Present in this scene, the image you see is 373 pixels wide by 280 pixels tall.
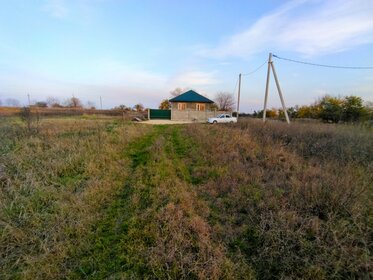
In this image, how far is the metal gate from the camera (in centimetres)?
3024

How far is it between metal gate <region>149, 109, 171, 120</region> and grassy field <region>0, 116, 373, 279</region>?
2364 cm

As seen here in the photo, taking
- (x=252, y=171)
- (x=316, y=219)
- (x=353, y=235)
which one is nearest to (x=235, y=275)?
(x=316, y=219)

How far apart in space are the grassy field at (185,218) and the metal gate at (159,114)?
77.5ft

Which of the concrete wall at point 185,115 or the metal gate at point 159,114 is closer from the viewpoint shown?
the concrete wall at point 185,115

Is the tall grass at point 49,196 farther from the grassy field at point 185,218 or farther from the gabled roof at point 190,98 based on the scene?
the gabled roof at point 190,98

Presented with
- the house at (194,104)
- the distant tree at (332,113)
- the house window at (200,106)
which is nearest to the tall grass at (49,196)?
the house at (194,104)

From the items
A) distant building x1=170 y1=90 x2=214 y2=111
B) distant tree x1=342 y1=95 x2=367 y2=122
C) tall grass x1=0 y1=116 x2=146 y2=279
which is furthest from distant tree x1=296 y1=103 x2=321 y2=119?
tall grass x1=0 y1=116 x2=146 y2=279

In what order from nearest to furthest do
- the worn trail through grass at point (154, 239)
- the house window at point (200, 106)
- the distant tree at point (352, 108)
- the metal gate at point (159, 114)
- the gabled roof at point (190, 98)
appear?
the worn trail through grass at point (154, 239) → the distant tree at point (352, 108) → the metal gate at point (159, 114) → the gabled roof at point (190, 98) → the house window at point (200, 106)

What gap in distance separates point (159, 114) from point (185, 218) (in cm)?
2752

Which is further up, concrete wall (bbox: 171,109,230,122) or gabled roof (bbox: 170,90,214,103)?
gabled roof (bbox: 170,90,214,103)

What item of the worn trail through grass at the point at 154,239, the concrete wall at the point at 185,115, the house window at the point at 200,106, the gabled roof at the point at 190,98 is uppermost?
the gabled roof at the point at 190,98

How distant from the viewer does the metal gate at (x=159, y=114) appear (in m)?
30.2

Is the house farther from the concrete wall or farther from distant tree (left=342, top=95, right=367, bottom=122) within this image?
distant tree (left=342, top=95, right=367, bottom=122)

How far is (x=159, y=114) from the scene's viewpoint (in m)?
30.4
